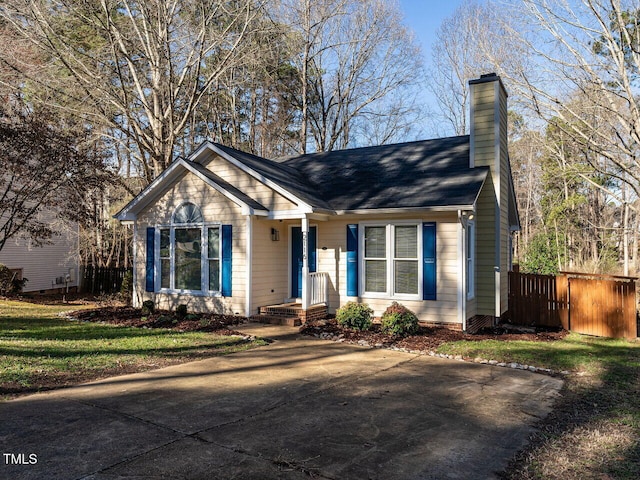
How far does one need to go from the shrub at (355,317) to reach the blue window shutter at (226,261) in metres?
3.03

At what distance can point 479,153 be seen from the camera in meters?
11.8

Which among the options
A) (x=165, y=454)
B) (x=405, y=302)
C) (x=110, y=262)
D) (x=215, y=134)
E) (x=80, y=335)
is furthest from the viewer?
(x=215, y=134)

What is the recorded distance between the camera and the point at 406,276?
35.9 ft

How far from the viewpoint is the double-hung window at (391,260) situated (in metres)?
10.8

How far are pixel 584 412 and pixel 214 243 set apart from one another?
29.5 feet

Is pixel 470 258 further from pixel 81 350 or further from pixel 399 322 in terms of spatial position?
pixel 81 350

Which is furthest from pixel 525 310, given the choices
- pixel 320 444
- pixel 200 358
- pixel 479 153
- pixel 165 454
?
pixel 165 454

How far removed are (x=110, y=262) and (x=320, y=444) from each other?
66.6 feet

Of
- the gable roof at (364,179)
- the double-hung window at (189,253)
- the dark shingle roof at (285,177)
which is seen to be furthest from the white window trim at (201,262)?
the dark shingle roof at (285,177)

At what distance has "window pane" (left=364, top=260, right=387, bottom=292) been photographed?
36.6 feet

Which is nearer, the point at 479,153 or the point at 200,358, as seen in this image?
the point at 200,358

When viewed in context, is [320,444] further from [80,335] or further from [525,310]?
[525,310]

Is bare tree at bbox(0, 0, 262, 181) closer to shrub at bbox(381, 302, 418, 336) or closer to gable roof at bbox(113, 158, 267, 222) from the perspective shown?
gable roof at bbox(113, 158, 267, 222)

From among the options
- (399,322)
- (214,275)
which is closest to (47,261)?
(214,275)
